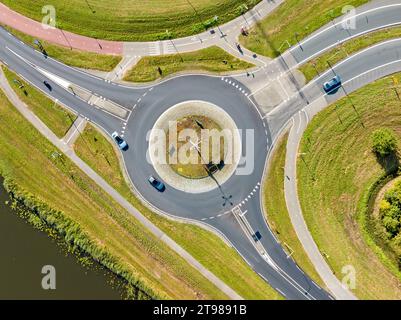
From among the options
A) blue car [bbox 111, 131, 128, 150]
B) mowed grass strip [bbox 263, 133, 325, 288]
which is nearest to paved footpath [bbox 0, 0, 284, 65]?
blue car [bbox 111, 131, 128, 150]

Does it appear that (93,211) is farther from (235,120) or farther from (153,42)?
(153,42)

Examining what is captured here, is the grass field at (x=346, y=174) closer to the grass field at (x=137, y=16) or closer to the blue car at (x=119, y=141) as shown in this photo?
the grass field at (x=137, y=16)

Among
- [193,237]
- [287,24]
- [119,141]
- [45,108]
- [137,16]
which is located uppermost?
[137,16]

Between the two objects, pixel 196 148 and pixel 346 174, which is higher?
pixel 196 148

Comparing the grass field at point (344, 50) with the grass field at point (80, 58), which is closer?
the grass field at point (344, 50)

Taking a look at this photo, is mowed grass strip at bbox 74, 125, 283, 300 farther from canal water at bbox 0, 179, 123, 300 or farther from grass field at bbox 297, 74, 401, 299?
grass field at bbox 297, 74, 401, 299

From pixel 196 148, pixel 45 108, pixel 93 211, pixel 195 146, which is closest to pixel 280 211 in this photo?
pixel 196 148

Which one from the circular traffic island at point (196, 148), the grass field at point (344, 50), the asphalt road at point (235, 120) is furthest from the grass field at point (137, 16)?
the circular traffic island at point (196, 148)

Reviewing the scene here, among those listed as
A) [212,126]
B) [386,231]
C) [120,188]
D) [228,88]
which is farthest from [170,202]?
[386,231]
